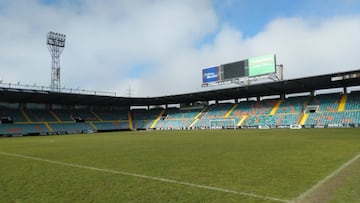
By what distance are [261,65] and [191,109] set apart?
30821 mm

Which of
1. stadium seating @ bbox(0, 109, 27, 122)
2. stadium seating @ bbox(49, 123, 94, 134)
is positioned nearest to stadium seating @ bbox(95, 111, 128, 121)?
stadium seating @ bbox(49, 123, 94, 134)

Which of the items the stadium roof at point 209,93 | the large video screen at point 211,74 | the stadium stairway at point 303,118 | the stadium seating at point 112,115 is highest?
the large video screen at point 211,74

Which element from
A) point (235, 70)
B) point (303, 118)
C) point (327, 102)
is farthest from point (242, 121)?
point (327, 102)

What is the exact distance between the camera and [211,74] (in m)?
60.2

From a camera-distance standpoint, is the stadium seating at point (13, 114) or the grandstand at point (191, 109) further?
the stadium seating at point (13, 114)

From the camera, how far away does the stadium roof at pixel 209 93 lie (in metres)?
50.5

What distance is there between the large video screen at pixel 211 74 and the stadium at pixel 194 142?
0.78 feet

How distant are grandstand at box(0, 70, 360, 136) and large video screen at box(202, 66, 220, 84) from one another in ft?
17.1

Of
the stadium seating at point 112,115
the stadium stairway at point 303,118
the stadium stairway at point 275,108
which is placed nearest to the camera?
the stadium stairway at point 303,118

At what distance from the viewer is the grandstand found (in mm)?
51188

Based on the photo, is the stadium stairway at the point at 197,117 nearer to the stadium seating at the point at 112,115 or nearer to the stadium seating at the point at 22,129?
the stadium seating at the point at 112,115

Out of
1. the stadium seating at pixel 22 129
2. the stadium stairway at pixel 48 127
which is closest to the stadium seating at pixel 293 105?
the stadium stairway at pixel 48 127

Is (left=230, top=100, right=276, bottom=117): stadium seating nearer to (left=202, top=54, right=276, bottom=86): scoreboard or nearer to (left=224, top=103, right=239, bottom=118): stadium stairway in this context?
(left=224, top=103, right=239, bottom=118): stadium stairway

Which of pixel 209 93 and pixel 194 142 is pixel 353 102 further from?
pixel 194 142
